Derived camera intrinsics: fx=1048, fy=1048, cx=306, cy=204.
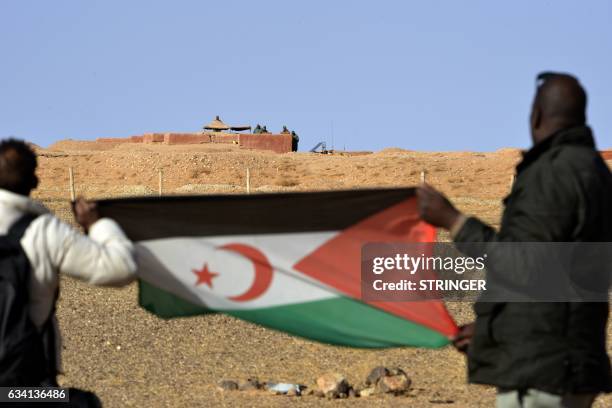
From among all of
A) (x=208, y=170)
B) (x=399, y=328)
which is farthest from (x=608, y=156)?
(x=399, y=328)

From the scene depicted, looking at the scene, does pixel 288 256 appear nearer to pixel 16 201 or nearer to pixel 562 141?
pixel 16 201

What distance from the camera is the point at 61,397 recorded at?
150 inches

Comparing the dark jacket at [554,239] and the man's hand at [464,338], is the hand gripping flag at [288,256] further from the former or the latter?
the dark jacket at [554,239]

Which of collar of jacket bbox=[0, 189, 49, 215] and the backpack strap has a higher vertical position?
collar of jacket bbox=[0, 189, 49, 215]

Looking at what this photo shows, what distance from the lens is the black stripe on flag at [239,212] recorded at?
446cm

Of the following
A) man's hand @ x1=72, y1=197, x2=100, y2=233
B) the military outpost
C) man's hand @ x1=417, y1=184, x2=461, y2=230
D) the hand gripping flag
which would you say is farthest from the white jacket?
the military outpost

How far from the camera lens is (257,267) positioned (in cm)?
448

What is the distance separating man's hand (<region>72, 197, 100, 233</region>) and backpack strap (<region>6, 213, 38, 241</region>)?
28cm

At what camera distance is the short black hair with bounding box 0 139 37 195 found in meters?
3.67

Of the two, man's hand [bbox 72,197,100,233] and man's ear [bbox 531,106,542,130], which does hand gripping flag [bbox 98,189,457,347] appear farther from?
man's ear [bbox 531,106,542,130]

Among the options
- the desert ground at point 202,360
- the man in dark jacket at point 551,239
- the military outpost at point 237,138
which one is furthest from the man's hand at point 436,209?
the military outpost at point 237,138

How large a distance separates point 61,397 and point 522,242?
68.5 inches

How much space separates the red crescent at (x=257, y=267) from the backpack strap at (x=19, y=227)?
3.37 ft

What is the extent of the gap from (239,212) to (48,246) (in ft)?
3.70
